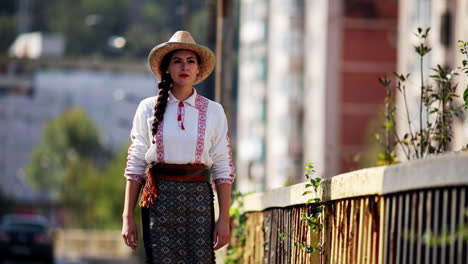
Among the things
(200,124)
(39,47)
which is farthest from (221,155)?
(39,47)

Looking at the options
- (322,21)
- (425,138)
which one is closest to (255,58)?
(322,21)

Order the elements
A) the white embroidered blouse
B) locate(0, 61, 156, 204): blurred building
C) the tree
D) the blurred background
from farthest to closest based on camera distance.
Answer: locate(0, 61, 156, 204): blurred building, the tree, the blurred background, the white embroidered blouse

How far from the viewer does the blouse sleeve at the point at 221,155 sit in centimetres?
955

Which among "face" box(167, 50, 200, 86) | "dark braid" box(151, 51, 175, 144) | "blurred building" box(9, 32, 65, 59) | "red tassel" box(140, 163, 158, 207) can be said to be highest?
"blurred building" box(9, 32, 65, 59)

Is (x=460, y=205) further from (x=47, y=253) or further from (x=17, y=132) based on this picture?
(x=17, y=132)

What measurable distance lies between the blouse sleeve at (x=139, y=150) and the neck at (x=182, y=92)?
0.21 m

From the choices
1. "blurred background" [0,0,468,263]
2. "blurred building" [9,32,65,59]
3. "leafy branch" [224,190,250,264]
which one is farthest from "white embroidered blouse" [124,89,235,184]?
"blurred building" [9,32,65,59]

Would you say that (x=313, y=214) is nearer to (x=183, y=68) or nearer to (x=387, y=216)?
(x=183, y=68)

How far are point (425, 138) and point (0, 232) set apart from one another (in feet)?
143

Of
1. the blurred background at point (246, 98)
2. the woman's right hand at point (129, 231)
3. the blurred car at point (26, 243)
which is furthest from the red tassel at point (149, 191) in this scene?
the blurred car at point (26, 243)

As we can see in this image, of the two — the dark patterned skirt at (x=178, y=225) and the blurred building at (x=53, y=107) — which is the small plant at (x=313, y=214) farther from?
the blurred building at (x=53, y=107)

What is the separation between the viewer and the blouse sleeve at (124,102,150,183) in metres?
9.54

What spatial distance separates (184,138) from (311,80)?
74.2 meters

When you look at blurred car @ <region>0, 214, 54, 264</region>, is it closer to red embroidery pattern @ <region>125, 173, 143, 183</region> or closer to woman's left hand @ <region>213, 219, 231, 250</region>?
red embroidery pattern @ <region>125, 173, 143, 183</region>
